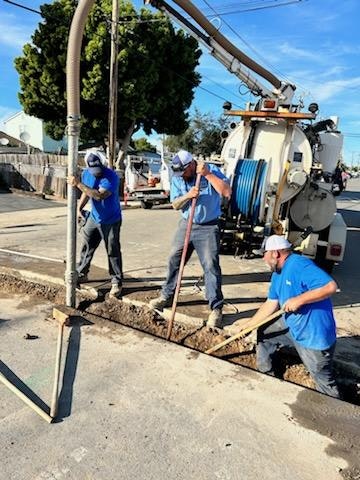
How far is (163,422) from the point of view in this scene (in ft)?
9.42

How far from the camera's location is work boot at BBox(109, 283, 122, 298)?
5.04 meters

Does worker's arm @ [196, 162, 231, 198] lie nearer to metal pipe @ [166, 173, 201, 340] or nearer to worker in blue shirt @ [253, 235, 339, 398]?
metal pipe @ [166, 173, 201, 340]

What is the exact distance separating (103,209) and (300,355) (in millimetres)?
2728

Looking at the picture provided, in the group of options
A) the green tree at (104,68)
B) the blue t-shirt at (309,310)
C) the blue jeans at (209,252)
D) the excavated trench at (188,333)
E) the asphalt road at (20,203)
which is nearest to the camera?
the blue t-shirt at (309,310)

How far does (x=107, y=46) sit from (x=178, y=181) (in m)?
15.5

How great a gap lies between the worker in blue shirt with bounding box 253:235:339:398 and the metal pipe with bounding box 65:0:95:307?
2.26 m

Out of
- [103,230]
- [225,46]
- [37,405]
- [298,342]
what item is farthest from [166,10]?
[37,405]

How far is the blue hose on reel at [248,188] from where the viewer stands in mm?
6324

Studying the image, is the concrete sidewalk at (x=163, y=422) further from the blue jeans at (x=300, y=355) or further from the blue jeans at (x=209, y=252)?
the blue jeans at (x=209, y=252)

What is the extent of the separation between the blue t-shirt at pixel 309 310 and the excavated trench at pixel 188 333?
68 centimetres

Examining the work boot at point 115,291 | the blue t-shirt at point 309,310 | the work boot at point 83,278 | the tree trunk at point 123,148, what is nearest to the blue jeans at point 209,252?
the work boot at point 115,291

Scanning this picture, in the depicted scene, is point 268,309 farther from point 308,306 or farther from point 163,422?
point 163,422

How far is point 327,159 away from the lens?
26.0 feet

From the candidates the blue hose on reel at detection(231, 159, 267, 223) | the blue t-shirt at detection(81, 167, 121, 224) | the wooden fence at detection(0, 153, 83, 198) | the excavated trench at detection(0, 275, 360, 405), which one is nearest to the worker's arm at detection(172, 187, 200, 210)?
the blue t-shirt at detection(81, 167, 121, 224)
